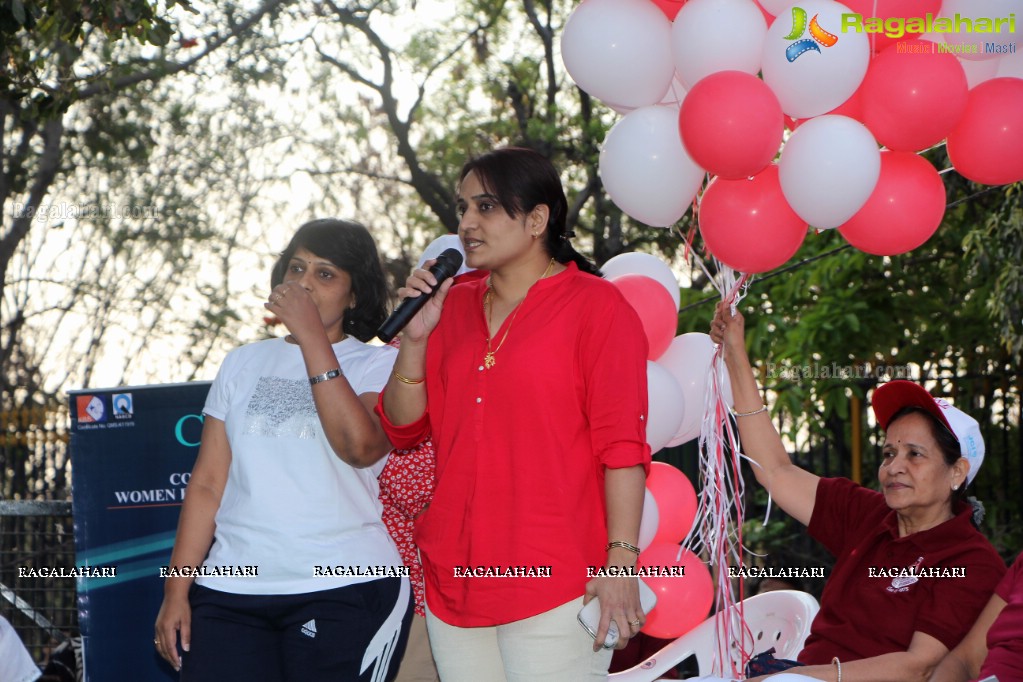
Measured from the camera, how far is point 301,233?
106 inches

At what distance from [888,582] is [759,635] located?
89 cm

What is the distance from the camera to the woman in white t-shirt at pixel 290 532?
2.33m

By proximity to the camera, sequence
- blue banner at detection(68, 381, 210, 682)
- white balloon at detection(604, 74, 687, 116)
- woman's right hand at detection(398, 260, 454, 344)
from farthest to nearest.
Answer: blue banner at detection(68, 381, 210, 682) → white balloon at detection(604, 74, 687, 116) → woman's right hand at detection(398, 260, 454, 344)

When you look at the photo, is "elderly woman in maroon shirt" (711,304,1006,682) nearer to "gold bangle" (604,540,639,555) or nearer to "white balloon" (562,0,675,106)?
"white balloon" (562,0,675,106)

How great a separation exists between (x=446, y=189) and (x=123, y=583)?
6880mm

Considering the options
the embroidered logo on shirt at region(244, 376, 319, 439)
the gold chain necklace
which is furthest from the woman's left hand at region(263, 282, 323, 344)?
the gold chain necklace

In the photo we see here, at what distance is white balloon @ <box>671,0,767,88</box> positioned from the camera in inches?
102

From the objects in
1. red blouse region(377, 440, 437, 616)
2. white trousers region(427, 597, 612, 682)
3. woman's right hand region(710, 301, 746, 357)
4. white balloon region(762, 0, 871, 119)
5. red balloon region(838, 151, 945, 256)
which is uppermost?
white balloon region(762, 0, 871, 119)

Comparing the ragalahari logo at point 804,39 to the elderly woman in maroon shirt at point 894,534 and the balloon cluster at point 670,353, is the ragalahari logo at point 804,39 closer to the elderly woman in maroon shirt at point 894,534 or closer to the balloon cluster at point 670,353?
the elderly woman in maroon shirt at point 894,534

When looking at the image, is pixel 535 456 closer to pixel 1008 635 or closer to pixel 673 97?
pixel 1008 635

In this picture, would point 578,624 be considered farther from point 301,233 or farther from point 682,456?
point 682,456

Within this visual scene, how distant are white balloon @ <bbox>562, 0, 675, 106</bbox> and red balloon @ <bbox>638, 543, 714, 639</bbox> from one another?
53.3 inches

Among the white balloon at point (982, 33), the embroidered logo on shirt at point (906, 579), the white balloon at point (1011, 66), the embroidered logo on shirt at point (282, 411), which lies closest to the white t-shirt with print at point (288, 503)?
the embroidered logo on shirt at point (282, 411)

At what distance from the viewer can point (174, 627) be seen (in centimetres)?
241
